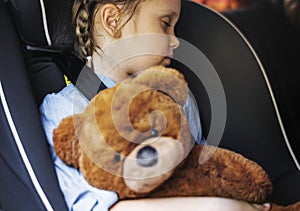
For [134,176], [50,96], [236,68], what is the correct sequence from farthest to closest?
[236,68], [50,96], [134,176]

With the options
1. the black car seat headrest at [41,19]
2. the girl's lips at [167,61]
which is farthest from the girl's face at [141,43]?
the black car seat headrest at [41,19]

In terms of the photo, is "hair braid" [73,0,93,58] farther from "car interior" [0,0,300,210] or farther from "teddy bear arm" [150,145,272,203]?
"teddy bear arm" [150,145,272,203]

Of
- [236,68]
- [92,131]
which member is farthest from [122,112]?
[236,68]

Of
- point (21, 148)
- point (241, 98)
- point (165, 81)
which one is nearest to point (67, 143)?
point (21, 148)

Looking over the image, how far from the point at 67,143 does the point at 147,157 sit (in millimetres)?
130

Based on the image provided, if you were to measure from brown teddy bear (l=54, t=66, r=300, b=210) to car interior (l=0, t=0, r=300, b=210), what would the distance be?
64mm

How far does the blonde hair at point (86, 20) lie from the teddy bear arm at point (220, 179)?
25 cm

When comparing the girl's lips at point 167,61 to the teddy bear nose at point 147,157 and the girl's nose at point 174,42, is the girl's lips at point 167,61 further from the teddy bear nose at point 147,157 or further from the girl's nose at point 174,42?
the teddy bear nose at point 147,157

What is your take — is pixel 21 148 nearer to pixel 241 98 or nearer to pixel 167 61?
pixel 167 61

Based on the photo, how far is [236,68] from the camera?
1125mm

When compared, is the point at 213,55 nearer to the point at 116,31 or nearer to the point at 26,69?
the point at 116,31

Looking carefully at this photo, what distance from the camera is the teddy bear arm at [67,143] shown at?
3.06 ft

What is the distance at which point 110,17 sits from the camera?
989 mm

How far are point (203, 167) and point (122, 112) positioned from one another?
0.55 feet
